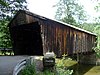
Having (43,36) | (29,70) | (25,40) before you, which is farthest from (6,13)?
(29,70)

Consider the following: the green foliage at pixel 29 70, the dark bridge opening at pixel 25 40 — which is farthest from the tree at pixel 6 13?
the green foliage at pixel 29 70

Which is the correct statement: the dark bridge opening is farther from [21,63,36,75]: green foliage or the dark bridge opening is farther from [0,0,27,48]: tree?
[21,63,36,75]: green foliage

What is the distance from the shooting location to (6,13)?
22188 mm

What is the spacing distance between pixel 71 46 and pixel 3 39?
8.04 m

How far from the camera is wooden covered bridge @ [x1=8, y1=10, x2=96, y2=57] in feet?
54.0

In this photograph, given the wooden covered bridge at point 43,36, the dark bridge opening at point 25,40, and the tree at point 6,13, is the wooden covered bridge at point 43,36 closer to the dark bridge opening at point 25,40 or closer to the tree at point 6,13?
the dark bridge opening at point 25,40

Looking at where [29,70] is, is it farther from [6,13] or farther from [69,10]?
[69,10]

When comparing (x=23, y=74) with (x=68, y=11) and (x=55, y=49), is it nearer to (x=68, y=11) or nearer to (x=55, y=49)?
(x=55, y=49)

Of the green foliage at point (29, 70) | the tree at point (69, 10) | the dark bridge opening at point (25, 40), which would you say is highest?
the tree at point (69, 10)

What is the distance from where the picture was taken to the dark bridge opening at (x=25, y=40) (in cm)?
1933

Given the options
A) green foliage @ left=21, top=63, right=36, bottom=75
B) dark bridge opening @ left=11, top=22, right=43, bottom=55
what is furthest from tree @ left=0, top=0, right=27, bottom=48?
green foliage @ left=21, top=63, right=36, bottom=75

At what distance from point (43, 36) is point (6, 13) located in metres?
7.53

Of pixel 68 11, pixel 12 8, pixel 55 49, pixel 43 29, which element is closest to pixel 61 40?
pixel 55 49

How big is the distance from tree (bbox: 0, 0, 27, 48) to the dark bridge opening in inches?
118
